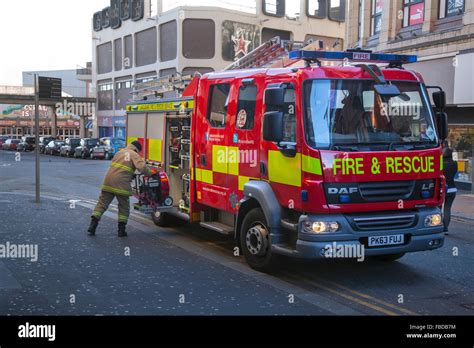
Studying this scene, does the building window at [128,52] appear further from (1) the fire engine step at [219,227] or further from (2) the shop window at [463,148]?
(1) the fire engine step at [219,227]

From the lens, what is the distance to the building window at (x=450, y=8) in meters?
18.8

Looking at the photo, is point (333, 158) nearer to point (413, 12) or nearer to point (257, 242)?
point (257, 242)

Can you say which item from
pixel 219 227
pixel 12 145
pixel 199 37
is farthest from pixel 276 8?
pixel 219 227

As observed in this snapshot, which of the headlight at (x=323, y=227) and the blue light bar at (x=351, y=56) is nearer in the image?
the headlight at (x=323, y=227)

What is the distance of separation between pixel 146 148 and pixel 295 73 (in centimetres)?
487

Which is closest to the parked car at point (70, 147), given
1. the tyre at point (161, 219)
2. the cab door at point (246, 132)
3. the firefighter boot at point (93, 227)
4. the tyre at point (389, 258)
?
the tyre at point (161, 219)

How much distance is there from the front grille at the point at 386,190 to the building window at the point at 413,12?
15.3m

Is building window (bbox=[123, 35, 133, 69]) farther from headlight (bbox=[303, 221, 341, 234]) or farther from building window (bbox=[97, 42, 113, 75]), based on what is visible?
headlight (bbox=[303, 221, 341, 234])

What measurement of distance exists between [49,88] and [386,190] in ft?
34.2

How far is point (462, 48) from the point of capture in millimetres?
18094

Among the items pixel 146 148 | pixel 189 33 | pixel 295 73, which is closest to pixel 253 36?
pixel 189 33

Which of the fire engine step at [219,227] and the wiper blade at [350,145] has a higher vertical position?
the wiper blade at [350,145]

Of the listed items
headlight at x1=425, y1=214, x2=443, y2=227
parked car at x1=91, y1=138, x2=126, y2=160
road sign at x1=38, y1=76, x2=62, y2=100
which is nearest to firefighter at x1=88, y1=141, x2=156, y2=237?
headlight at x1=425, y1=214, x2=443, y2=227

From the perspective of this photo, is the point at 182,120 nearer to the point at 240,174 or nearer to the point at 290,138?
the point at 240,174
